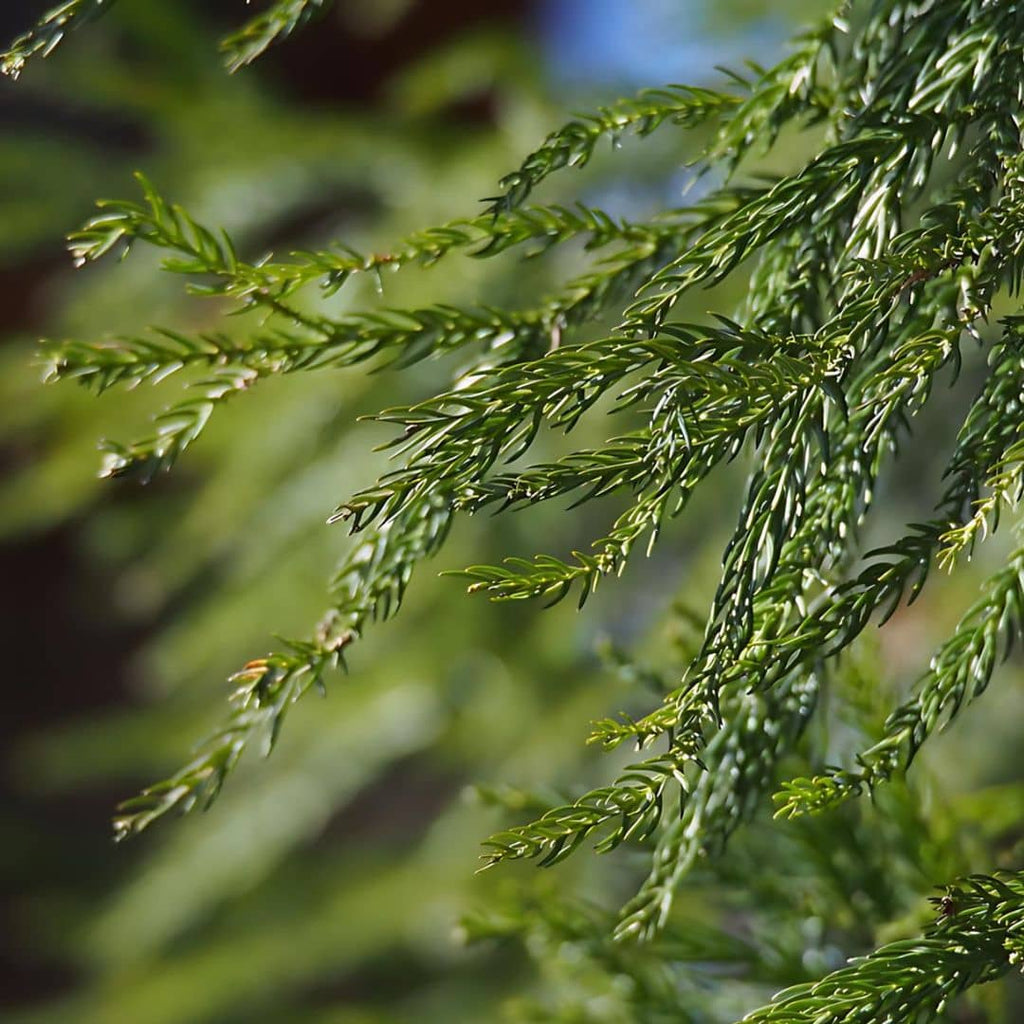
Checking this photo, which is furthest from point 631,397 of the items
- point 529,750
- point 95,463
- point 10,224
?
point 10,224

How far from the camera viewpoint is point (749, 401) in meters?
0.29

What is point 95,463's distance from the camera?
4.44ft

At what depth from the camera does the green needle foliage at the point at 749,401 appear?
0.95ft

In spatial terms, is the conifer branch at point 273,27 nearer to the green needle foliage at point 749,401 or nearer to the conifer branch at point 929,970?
the green needle foliage at point 749,401

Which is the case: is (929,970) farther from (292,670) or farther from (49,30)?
(49,30)

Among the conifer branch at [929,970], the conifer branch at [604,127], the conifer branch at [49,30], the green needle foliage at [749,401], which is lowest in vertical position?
the conifer branch at [929,970]

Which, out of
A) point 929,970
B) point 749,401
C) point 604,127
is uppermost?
point 604,127

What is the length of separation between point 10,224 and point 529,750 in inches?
31.9

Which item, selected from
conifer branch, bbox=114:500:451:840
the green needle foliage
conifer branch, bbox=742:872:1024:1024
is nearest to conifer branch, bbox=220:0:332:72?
the green needle foliage

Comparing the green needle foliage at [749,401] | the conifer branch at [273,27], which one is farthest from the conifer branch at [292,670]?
the conifer branch at [273,27]

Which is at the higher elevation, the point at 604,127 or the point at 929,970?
the point at 604,127

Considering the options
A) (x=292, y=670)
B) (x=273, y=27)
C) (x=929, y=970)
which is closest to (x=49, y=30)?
(x=273, y=27)

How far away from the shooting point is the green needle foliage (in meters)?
0.29

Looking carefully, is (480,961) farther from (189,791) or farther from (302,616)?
(189,791)
